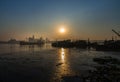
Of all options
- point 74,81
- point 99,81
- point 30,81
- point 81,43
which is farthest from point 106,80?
point 81,43

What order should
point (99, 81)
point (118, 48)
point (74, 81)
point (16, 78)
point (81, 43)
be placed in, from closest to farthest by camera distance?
1. point (99, 81)
2. point (74, 81)
3. point (16, 78)
4. point (118, 48)
5. point (81, 43)

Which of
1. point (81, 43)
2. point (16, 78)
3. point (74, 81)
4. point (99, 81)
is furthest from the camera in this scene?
point (81, 43)

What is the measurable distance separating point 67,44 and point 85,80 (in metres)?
137

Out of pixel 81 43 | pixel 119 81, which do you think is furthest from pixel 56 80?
pixel 81 43

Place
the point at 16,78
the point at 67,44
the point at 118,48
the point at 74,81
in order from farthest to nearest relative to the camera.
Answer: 1. the point at 67,44
2. the point at 118,48
3. the point at 16,78
4. the point at 74,81

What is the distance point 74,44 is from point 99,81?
13572 cm

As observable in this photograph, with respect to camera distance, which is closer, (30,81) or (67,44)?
(30,81)

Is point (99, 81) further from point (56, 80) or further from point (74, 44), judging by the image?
point (74, 44)

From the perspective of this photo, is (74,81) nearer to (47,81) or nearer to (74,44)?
(47,81)

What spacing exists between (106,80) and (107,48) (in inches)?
3331

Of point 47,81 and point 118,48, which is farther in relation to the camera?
point 118,48

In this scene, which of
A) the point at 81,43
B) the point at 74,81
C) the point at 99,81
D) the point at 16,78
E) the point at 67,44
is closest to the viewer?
the point at 99,81

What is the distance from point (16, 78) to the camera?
80.9 feet

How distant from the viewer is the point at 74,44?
15588cm
